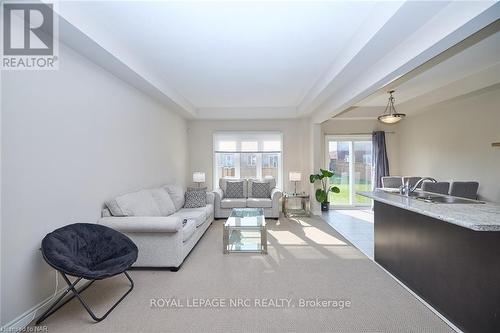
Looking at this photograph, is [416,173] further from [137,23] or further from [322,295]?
[137,23]

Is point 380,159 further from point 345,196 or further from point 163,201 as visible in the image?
point 163,201

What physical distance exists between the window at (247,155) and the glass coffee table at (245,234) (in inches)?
87.0

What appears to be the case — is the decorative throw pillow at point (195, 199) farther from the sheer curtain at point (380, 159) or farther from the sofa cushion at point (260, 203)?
the sheer curtain at point (380, 159)

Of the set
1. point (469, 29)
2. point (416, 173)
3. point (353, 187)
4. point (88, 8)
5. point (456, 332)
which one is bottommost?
point (456, 332)

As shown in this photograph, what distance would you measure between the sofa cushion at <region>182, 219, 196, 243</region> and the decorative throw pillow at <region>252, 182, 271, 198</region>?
254cm

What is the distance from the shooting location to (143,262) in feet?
9.29

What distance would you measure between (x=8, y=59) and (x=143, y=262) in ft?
7.73

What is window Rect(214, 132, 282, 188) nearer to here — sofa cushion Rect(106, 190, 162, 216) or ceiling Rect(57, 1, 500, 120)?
ceiling Rect(57, 1, 500, 120)

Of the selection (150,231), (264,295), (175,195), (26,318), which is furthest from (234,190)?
(26,318)

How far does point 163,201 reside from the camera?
3.89 meters

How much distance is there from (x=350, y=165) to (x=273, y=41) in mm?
5013

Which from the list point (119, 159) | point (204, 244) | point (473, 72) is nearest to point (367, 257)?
point (204, 244)

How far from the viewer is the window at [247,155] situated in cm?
640

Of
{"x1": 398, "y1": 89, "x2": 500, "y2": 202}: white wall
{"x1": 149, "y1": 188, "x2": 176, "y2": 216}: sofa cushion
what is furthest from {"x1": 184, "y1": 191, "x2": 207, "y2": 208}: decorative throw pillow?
{"x1": 398, "y1": 89, "x2": 500, "y2": 202}: white wall
